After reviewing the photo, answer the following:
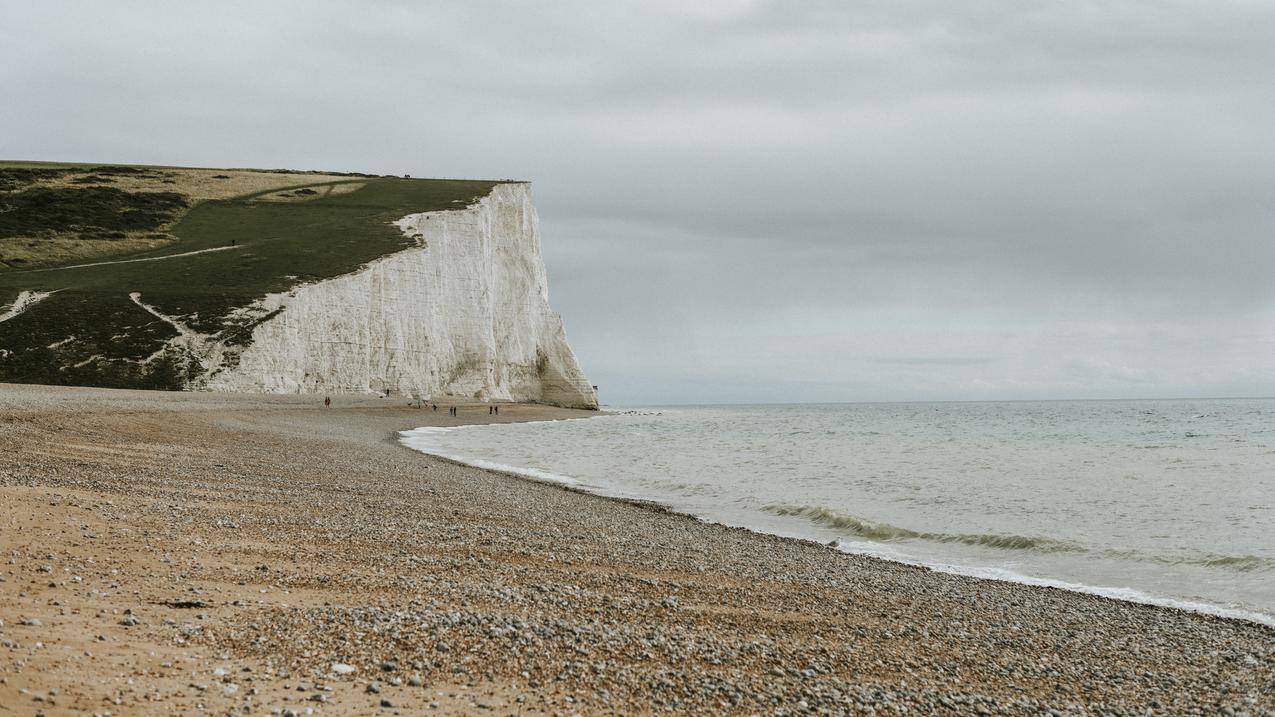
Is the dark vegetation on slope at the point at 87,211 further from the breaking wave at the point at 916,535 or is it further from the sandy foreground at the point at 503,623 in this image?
the breaking wave at the point at 916,535

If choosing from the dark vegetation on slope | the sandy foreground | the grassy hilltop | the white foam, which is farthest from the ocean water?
the dark vegetation on slope

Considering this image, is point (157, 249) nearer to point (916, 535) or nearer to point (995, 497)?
point (995, 497)

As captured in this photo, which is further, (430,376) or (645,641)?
(430,376)

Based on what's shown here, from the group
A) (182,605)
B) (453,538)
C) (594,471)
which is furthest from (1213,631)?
(594,471)

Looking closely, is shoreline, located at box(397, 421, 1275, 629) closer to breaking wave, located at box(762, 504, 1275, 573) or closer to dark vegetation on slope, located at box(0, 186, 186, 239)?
breaking wave, located at box(762, 504, 1275, 573)

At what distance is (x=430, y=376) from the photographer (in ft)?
230

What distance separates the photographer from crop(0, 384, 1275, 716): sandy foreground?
19.2ft

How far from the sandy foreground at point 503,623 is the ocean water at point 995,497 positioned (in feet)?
7.78

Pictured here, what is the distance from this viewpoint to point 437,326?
71938mm

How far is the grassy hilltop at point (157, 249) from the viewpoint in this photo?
53938mm

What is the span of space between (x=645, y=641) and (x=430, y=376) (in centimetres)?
6493

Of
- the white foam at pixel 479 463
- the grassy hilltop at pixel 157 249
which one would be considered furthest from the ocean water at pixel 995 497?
the grassy hilltop at pixel 157 249

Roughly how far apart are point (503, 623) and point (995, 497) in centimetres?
1824

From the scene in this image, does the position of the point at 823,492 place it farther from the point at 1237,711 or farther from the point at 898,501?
the point at 1237,711
